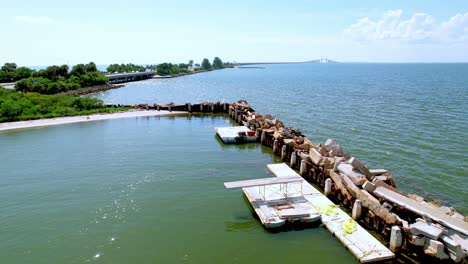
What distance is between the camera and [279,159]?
29.7m

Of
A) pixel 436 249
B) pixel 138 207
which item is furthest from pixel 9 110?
A: pixel 436 249

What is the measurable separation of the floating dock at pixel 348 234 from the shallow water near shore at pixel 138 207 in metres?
0.44

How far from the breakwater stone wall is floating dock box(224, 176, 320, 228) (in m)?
2.17

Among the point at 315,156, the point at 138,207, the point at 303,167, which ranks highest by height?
the point at 315,156

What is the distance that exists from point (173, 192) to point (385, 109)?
4173cm

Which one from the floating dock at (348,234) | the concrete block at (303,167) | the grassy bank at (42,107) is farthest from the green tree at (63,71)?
the floating dock at (348,234)

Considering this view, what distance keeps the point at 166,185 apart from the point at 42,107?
36.9 metres

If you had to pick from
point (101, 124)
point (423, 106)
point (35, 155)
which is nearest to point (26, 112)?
point (101, 124)

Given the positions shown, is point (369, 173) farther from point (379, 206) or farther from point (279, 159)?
point (279, 159)

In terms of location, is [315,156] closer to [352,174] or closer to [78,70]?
[352,174]

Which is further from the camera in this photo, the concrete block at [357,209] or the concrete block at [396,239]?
the concrete block at [357,209]

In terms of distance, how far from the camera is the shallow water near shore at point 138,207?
52.0 feet

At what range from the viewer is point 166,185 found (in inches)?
930

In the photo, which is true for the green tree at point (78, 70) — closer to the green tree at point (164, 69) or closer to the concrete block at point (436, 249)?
the green tree at point (164, 69)
